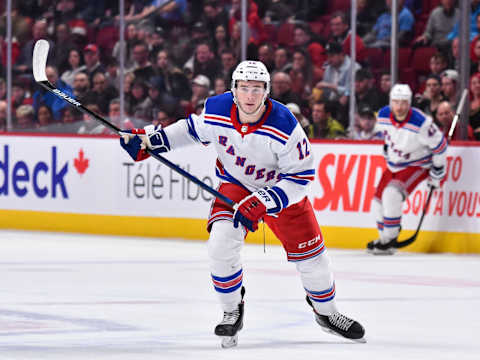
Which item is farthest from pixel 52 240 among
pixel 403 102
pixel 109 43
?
pixel 403 102

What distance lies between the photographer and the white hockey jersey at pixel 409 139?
10.2 meters

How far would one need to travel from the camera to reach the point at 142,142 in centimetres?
566

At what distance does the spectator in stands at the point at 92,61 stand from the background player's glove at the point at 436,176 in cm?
393

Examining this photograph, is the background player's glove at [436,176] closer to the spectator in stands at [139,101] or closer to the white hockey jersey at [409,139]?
the white hockey jersey at [409,139]

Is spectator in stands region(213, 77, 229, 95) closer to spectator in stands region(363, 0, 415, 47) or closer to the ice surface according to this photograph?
spectator in stands region(363, 0, 415, 47)

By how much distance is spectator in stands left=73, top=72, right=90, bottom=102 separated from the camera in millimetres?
12508

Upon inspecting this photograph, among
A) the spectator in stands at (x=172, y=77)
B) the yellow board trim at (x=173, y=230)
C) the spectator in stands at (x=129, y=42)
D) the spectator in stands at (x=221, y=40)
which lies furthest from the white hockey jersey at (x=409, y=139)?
the spectator in stands at (x=129, y=42)

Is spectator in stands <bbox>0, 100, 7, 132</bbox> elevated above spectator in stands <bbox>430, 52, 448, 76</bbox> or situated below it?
below

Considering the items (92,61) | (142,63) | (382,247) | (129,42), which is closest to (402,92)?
(382,247)

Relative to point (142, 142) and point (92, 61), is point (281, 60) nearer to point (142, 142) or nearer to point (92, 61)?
point (92, 61)

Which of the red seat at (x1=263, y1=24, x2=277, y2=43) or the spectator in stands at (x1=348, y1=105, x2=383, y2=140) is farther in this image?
the red seat at (x1=263, y1=24, x2=277, y2=43)

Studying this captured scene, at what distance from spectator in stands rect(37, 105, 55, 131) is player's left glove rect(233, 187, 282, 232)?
7.55m

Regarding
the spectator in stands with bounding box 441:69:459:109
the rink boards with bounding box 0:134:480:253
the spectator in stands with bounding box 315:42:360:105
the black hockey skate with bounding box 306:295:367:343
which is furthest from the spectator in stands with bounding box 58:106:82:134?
the black hockey skate with bounding box 306:295:367:343

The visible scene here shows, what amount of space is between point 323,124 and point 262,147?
576cm
